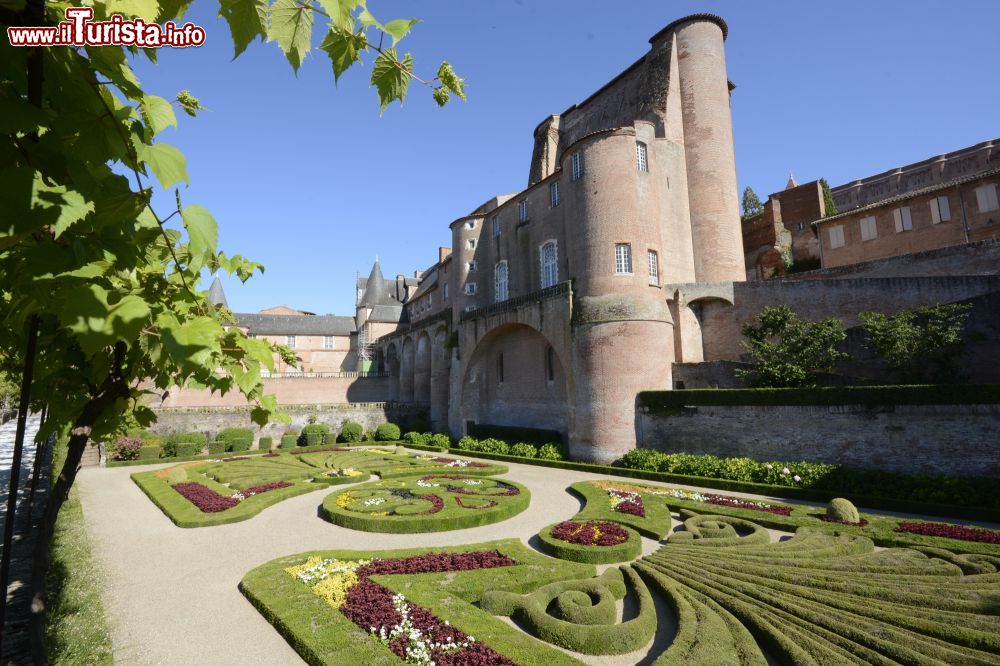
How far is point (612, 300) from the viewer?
2138 centimetres

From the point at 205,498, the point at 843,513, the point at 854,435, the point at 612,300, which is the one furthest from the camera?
the point at 612,300

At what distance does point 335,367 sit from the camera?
183ft

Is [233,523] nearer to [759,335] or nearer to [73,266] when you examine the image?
[73,266]

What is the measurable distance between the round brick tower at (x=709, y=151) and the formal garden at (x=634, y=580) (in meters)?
12.6

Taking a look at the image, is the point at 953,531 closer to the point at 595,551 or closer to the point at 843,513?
the point at 843,513

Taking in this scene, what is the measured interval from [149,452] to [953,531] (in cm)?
3130

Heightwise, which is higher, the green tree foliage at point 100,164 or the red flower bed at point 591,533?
the green tree foliage at point 100,164

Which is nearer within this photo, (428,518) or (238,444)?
(428,518)

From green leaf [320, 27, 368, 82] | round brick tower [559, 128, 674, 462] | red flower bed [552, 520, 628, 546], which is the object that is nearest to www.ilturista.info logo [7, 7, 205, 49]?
green leaf [320, 27, 368, 82]

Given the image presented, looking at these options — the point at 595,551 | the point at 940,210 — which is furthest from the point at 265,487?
the point at 940,210

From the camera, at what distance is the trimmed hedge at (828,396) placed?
44.0 feet

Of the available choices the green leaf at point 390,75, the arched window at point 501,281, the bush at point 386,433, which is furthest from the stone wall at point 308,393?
the green leaf at point 390,75

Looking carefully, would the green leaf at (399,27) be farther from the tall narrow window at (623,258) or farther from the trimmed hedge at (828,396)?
the tall narrow window at (623,258)

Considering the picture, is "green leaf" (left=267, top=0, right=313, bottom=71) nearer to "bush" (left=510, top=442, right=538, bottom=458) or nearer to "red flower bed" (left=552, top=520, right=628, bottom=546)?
"red flower bed" (left=552, top=520, right=628, bottom=546)
